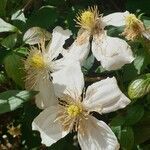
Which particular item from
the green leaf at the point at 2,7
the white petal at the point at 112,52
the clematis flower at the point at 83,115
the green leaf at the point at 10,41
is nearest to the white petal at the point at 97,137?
the clematis flower at the point at 83,115

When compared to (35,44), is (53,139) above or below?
below

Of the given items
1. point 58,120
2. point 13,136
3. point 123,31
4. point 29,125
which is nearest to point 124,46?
point 123,31

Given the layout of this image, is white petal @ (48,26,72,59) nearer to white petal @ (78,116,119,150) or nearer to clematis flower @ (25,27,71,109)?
clematis flower @ (25,27,71,109)

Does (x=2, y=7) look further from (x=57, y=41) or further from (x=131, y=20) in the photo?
(x=131, y=20)

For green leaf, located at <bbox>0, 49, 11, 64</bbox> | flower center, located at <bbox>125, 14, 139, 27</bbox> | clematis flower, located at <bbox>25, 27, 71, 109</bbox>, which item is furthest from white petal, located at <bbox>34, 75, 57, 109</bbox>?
flower center, located at <bbox>125, 14, 139, 27</bbox>

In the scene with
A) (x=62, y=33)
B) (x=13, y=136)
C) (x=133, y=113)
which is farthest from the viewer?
(x=13, y=136)

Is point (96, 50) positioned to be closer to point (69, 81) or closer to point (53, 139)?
point (69, 81)

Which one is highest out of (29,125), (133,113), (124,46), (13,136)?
(124,46)
